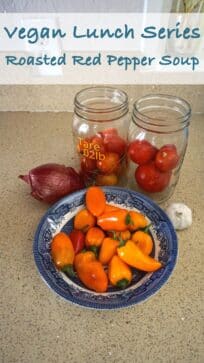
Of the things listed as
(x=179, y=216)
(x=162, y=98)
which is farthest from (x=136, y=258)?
(x=162, y=98)

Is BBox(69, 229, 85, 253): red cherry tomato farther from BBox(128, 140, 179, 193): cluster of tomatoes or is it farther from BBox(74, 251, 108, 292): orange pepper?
BBox(128, 140, 179, 193): cluster of tomatoes

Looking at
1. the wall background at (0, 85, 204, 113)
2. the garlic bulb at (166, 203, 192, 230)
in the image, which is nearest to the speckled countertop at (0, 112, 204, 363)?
the garlic bulb at (166, 203, 192, 230)

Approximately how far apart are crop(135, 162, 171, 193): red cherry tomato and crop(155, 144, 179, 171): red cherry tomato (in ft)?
0.04

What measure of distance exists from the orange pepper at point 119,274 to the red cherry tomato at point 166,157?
0.19 metres

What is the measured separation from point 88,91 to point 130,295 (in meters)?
0.40

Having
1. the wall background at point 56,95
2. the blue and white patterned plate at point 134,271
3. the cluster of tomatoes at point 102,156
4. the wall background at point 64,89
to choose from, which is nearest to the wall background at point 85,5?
the wall background at point 64,89

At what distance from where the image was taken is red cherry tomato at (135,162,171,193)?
580 mm

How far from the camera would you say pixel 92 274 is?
0.46 metres

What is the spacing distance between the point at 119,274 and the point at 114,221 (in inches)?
3.5

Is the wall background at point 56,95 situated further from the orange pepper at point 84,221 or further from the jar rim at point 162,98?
the orange pepper at point 84,221

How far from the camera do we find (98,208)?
21.3 inches

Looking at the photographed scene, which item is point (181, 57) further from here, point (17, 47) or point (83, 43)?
point (17, 47)

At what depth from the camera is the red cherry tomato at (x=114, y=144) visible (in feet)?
1.97

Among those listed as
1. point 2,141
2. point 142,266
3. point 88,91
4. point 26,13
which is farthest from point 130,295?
point 26,13
